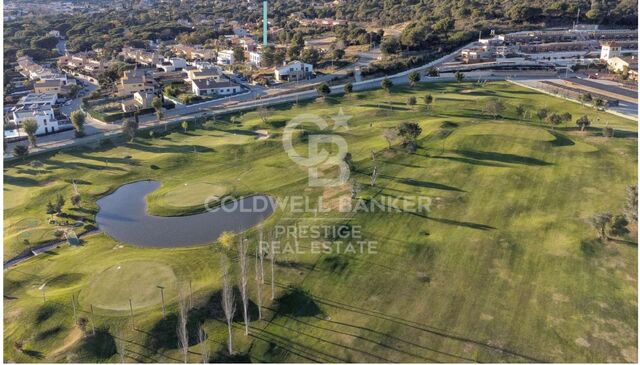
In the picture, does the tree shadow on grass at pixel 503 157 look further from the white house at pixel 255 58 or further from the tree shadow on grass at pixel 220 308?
the white house at pixel 255 58

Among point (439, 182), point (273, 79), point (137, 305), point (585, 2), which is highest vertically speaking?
point (585, 2)

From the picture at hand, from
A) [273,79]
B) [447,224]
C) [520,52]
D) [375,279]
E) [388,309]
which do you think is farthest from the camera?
[520,52]

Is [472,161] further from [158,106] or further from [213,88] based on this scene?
[213,88]

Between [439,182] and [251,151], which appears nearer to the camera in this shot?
[439,182]

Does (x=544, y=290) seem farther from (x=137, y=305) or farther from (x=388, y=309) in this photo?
(x=137, y=305)

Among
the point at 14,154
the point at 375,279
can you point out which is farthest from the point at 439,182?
the point at 14,154

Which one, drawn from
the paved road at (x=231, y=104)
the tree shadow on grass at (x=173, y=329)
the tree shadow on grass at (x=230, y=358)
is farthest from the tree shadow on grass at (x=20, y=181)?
the tree shadow on grass at (x=230, y=358)
